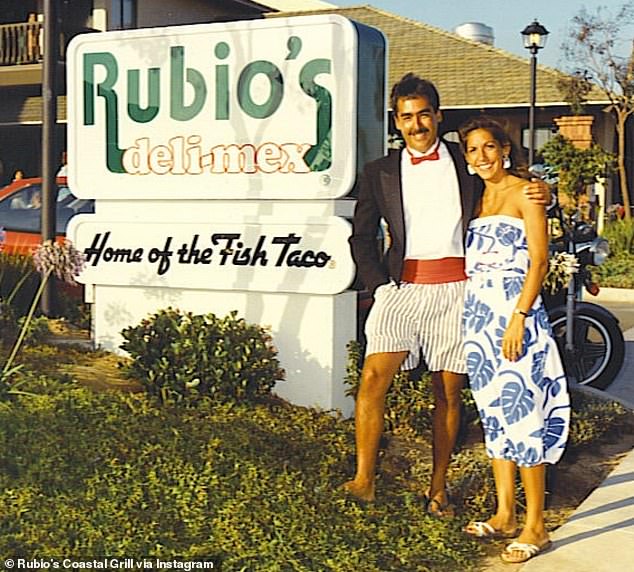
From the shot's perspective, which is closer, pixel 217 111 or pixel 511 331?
pixel 511 331

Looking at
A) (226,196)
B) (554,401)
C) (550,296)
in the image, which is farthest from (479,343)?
(550,296)

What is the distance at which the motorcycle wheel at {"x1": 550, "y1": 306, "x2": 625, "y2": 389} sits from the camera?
8.57m

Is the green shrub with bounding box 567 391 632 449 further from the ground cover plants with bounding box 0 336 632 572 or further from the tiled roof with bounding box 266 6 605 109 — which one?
the tiled roof with bounding box 266 6 605 109

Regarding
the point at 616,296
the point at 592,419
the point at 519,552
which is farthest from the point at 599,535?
the point at 616,296

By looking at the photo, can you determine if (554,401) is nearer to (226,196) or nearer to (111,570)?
(111,570)

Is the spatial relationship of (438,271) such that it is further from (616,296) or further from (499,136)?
(616,296)

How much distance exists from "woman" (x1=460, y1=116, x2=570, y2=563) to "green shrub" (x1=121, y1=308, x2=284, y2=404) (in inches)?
68.4

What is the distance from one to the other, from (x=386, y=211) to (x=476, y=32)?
23296 millimetres

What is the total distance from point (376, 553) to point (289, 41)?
322cm

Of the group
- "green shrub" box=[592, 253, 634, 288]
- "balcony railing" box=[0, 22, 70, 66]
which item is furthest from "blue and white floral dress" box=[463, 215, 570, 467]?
Result: "balcony railing" box=[0, 22, 70, 66]

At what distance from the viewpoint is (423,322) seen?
496 centimetres

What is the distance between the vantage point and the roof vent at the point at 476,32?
2711 cm

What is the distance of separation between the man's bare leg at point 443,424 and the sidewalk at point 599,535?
56 centimetres

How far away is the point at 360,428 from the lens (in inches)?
199
